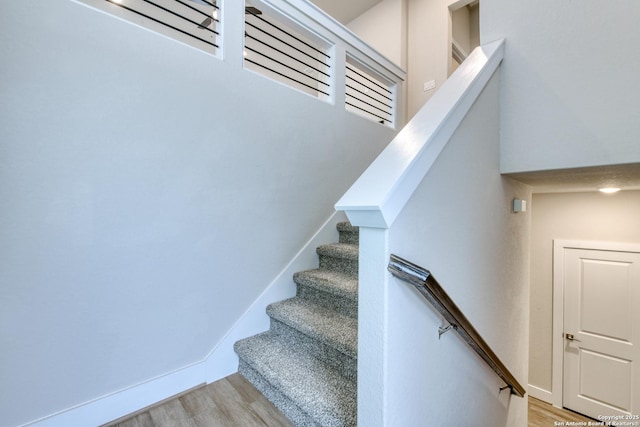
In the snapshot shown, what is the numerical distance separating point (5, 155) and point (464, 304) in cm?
182

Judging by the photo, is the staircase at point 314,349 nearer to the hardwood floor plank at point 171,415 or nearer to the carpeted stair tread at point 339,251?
the carpeted stair tread at point 339,251

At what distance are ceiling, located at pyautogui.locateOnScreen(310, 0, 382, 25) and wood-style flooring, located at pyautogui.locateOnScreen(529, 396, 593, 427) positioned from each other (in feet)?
17.1

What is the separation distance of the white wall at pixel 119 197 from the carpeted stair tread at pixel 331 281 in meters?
0.33

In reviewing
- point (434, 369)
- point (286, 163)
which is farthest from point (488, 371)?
point (286, 163)

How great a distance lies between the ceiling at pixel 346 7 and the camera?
11.5 ft

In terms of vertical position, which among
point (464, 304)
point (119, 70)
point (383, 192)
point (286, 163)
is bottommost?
point (464, 304)

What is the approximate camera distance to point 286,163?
6.07ft

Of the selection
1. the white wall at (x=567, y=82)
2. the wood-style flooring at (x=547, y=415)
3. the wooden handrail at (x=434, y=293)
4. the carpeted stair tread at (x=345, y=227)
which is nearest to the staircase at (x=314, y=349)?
the carpeted stair tread at (x=345, y=227)

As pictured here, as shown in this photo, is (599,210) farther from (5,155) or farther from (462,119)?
Answer: (5,155)

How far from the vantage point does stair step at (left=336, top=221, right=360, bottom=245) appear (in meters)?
2.21

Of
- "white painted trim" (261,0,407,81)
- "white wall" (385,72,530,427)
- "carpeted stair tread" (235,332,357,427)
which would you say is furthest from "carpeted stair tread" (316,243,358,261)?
"white painted trim" (261,0,407,81)

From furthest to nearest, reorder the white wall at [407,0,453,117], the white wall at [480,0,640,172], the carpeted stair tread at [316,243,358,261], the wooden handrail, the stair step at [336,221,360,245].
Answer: the white wall at [407,0,453,117] → the stair step at [336,221,360,245] → the carpeted stair tread at [316,243,358,261] → the white wall at [480,0,640,172] → the wooden handrail

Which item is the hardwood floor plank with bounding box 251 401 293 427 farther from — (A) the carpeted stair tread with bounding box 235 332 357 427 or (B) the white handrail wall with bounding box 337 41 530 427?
(B) the white handrail wall with bounding box 337 41 530 427

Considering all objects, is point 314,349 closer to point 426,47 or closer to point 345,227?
point 345,227
